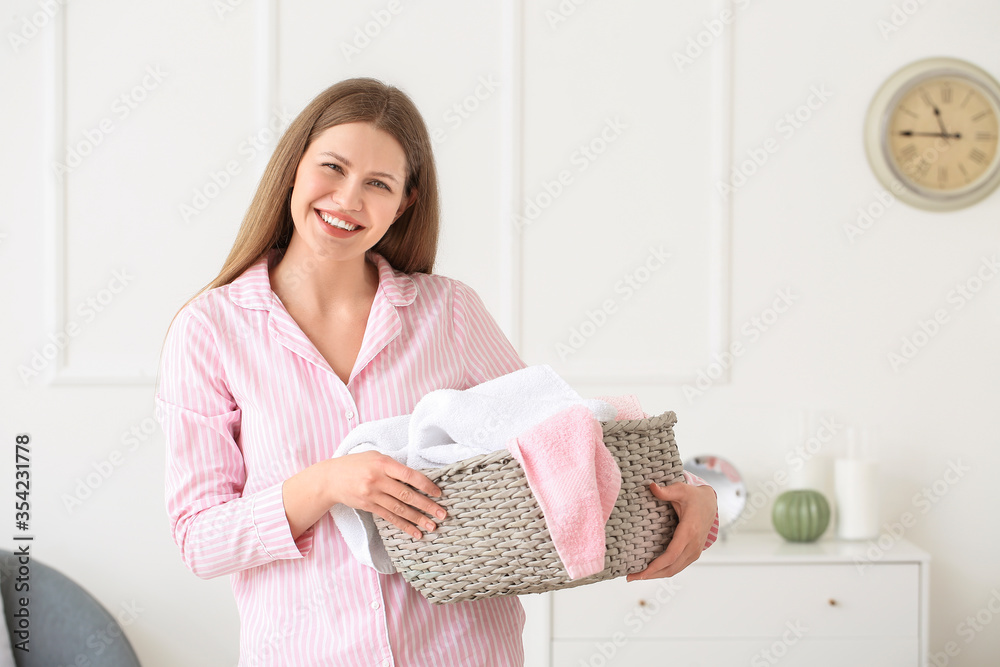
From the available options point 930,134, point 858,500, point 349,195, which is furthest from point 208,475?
point 930,134

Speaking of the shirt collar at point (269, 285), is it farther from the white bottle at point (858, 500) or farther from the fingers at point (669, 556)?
the white bottle at point (858, 500)

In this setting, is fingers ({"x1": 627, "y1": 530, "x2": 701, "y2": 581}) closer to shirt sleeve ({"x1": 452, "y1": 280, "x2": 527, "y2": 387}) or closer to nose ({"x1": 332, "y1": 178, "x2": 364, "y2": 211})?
shirt sleeve ({"x1": 452, "y1": 280, "x2": 527, "y2": 387})

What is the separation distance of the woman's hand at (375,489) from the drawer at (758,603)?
1429 mm

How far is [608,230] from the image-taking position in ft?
8.21

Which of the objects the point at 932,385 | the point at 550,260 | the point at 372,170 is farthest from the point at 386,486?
the point at 932,385

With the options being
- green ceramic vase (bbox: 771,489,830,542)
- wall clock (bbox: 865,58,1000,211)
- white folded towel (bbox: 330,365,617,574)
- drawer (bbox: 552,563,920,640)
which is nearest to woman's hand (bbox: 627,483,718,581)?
white folded towel (bbox: 330,365,617,574)

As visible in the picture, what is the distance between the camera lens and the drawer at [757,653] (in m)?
2.23

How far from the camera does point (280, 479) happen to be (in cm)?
107

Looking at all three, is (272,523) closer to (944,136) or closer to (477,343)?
(477,343)

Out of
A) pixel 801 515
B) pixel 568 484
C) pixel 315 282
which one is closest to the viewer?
pixel 568 484

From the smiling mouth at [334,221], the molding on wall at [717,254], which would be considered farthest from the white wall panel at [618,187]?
the smiling mouth at [334,221]

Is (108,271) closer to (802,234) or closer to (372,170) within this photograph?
(372,170)

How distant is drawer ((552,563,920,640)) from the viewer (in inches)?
87.7

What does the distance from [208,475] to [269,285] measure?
0.28m
